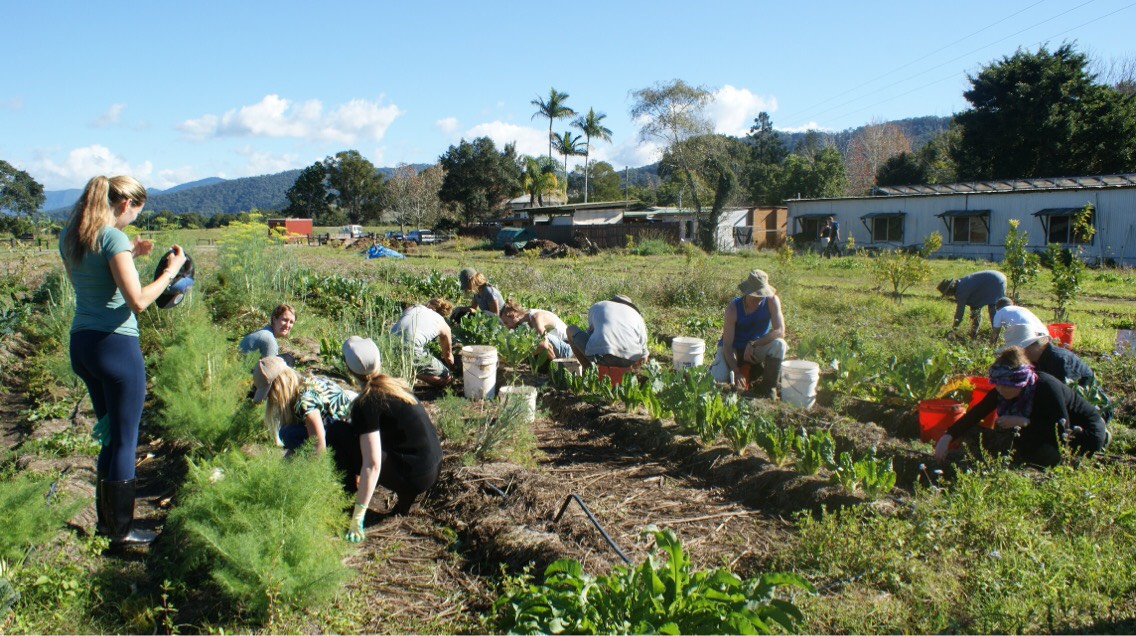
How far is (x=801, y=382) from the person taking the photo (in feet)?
18.5

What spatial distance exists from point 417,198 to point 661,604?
4485 centimetres

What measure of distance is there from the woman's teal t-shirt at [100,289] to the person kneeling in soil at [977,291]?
28.1 feet

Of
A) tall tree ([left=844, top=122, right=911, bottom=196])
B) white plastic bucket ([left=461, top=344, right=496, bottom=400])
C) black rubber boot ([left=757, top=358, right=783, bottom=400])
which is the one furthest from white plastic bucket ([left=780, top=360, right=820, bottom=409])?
tall tree ([left=844, top=122, right=911, bottom=196])

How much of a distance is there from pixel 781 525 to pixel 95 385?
332cm

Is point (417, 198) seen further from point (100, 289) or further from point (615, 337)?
point (100, 289)

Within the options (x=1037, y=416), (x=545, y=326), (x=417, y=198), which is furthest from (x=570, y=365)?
(x=417, y=198)

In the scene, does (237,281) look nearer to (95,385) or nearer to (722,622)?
(95,385)

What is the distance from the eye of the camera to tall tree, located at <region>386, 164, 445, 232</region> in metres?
45.1

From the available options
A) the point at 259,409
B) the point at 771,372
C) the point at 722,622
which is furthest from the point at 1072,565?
the point at 259,409

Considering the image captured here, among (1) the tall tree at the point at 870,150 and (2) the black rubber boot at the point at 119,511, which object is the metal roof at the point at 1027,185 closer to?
(2) the black rubber boot at the point at 119,511

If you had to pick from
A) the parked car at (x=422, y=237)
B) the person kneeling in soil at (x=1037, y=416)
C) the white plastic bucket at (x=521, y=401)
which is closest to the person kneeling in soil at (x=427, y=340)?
the white plastic bucket at (x=521, y=401)

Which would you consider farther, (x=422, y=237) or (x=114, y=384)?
(x=422, y=237)

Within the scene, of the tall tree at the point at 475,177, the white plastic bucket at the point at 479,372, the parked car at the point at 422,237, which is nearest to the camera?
the white plastic bucket at the point at 479,372

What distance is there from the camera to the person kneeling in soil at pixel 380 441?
3.36 metres
